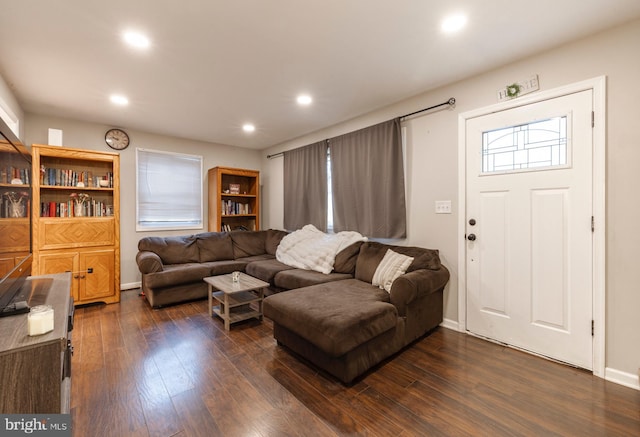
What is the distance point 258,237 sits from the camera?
16.6ft

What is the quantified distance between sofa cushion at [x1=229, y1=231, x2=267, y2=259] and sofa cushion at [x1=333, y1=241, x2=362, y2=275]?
191cm

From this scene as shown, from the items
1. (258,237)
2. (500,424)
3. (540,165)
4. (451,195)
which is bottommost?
(500,424)

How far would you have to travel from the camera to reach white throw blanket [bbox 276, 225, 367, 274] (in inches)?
139

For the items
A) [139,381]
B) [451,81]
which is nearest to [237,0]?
[451,81]

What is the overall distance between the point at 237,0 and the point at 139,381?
8.52ft

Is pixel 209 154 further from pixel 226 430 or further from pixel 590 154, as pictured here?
pixel 590 154

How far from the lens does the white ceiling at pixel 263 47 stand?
1796 millimetres

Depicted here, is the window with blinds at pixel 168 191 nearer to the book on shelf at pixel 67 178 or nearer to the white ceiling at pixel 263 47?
the book on shelf at pixel 67 178

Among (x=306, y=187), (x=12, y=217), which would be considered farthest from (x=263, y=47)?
(x=306, y=187)

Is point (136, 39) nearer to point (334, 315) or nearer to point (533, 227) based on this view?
point (334, 315)

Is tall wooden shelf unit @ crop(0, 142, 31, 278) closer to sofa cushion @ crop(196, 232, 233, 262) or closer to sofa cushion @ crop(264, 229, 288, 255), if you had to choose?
sofa cushion @ crop(196, 232, 233, 262)

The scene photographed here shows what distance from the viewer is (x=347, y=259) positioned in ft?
11.3

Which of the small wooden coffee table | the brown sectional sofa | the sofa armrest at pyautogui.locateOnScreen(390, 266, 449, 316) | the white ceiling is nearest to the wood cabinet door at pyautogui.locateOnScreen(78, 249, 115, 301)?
the brown sectional sofa

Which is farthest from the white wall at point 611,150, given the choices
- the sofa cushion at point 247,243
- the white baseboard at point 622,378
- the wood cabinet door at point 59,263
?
the wood cabinet door at point 59,263
